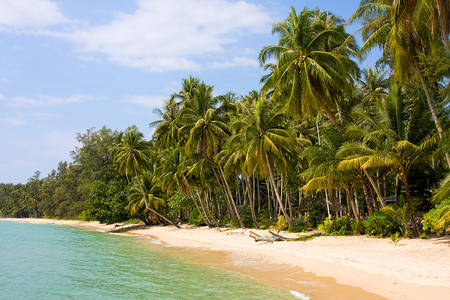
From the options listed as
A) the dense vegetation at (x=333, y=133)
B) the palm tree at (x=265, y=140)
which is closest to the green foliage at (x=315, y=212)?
the dense vegetation at (x=333, y=133)

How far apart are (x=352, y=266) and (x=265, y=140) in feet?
33.3

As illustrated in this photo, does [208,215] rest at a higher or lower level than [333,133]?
lower

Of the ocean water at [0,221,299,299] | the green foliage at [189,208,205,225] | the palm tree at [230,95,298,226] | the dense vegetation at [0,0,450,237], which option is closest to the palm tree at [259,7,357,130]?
the dense vegetation at [0,0,450,237]

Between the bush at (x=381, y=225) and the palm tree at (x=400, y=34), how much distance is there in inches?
157

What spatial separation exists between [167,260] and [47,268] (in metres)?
5.95

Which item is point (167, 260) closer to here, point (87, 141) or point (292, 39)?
point (292, 39)

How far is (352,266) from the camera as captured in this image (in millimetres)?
11016

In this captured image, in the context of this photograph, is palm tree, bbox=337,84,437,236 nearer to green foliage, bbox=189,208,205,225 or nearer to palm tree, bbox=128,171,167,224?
green foliage, bbox=189,208,205,225

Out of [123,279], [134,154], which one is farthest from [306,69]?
[134,154]

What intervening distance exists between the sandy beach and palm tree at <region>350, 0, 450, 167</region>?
13.4 ft

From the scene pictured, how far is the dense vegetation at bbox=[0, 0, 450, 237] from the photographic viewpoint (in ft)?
40.4

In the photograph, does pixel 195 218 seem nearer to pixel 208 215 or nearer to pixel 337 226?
pixel 208 215

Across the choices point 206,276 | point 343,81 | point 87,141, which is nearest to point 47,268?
point 206,276

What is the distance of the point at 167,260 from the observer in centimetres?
1605
